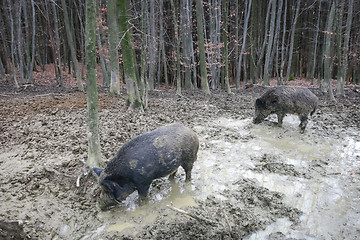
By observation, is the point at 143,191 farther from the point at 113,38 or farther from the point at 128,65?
the point at 113,38

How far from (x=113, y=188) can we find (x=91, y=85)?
1835 millimetres

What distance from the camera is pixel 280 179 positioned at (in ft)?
14.9

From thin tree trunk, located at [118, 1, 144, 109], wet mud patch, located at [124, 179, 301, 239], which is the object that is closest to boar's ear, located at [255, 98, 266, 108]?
thin tree trunk, located at [118, 1, 144, 109]

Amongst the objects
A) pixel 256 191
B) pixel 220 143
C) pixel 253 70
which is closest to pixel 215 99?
pixel 220 143

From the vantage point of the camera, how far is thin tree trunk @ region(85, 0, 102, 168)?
4016 mm

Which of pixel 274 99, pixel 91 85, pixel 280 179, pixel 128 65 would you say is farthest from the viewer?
pixel 128 65

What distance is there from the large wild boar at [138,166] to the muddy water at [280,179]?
0.31 meters

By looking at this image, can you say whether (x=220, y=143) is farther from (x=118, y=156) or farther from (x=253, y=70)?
(x=253, y=70)

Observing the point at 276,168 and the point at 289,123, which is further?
the point at 289,123

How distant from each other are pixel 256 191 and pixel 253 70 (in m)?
17.6

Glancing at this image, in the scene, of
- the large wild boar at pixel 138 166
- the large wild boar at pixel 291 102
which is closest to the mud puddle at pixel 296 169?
the large wild boar at pixel 291 102

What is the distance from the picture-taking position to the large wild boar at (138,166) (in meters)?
3.52

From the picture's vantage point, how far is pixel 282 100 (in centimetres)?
730

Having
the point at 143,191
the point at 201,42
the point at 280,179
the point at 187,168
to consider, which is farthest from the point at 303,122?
the point at 201,42
